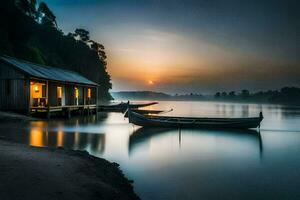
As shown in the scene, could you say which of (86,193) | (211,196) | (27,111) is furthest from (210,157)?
(27,111)

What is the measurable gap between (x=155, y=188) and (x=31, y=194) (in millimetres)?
4540

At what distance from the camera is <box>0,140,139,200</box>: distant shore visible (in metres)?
5.48

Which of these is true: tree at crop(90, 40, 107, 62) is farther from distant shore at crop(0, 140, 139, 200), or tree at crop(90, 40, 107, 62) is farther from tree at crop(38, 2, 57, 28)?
Result: distant shore at crop(0, 140, 139, 200)

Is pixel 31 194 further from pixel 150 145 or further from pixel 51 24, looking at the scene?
pixel 51 24

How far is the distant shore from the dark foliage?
26.5 metres

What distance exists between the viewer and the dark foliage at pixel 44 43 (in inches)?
1453

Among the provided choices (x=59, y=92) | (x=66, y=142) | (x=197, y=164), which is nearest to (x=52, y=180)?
(x=197, y=164)

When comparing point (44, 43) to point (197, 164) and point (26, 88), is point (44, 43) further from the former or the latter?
point (197, 164)

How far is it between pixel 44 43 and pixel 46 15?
374 inches

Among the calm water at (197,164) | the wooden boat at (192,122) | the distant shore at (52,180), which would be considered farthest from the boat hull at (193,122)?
the distant shore at (52,180)

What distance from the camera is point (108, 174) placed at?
8633 mm

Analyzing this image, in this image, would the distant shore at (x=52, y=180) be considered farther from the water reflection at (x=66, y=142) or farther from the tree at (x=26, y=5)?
the tree at (x=26, y=5)

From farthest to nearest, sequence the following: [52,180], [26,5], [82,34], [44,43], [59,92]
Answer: [82,34] → [44,43] → [26,5] → [59,92] → [52,180]

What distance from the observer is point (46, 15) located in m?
68.6
